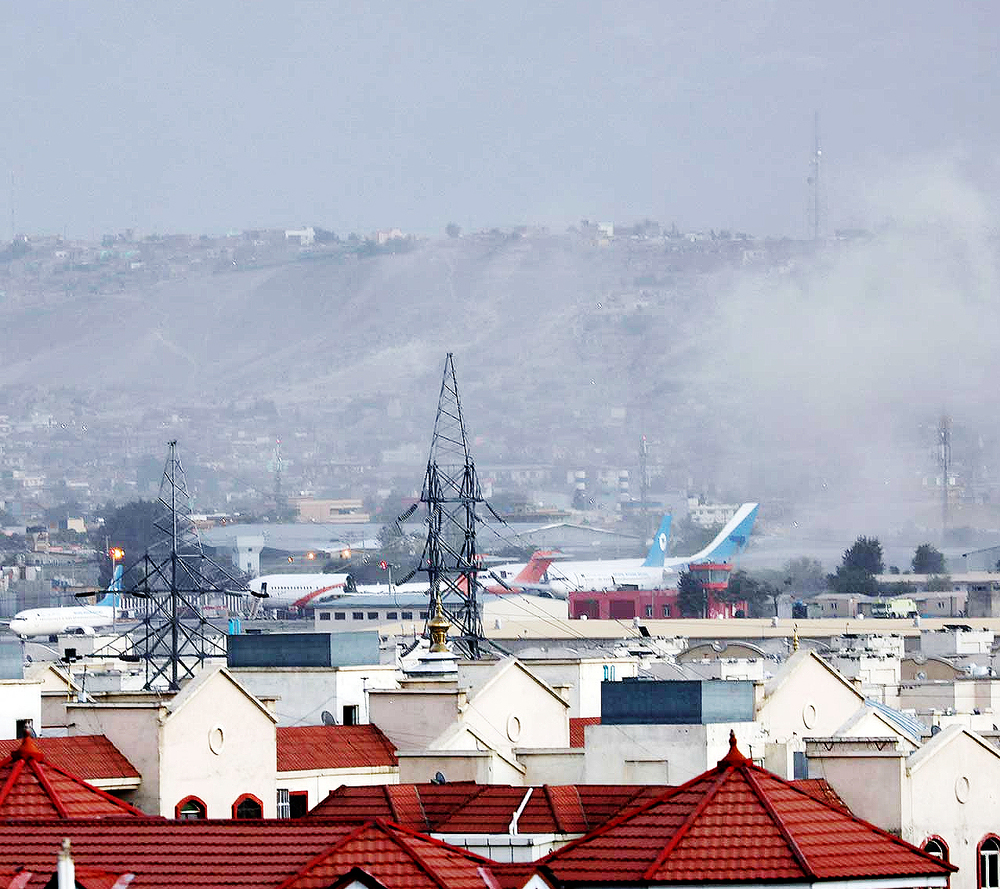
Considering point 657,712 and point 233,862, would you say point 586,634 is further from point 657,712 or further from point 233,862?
point 233,862

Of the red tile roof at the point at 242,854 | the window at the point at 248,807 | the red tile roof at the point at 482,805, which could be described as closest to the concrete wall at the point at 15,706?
the window at the point at 248,807

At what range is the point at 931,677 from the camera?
3484 inches

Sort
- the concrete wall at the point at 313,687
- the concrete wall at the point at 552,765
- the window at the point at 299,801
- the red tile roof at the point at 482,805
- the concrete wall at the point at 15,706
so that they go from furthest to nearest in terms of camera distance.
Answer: the concrete wall at the point at 313,687, the concrete wall at the point at 15,706, the concrete wall at the point at 552,765, the window at the point at 299,801, the red tile roof at the point at 482,805

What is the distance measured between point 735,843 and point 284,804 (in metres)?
15.0

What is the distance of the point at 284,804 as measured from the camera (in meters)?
38.9

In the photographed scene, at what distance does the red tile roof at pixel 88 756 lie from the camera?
115ft

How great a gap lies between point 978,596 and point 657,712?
6144 inches

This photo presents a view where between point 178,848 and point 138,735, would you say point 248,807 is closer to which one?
point 138,735

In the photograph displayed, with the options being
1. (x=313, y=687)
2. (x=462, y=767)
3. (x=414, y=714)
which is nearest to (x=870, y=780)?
(x=462, y=767)

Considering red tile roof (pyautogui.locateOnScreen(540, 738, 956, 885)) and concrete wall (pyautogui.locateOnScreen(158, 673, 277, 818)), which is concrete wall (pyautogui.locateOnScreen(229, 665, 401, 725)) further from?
red tile roof (pyautogui.locateOnScreen(540, 738, 956, 885))

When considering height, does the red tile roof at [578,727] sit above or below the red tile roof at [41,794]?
below

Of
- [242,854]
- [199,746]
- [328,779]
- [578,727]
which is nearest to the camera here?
[242,854]

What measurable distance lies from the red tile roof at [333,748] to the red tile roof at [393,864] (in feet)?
53.0

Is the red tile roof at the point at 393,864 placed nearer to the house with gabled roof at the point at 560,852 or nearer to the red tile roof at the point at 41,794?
the house with gabled roof at the point at 560,852
